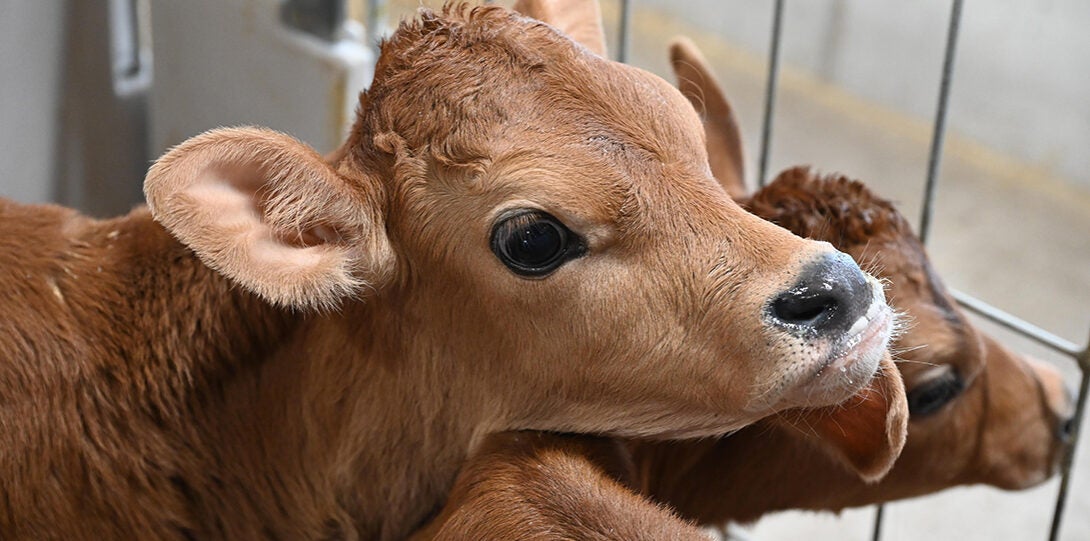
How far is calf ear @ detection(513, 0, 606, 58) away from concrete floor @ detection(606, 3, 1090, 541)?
8.09 ft

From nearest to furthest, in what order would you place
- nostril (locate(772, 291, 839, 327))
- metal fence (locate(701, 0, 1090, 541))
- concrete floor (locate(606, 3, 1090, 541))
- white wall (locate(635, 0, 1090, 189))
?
nostril (locate(772, 291, 839, 327)), metal fence (locate(701, 0, 1090, 541)), concrete floor (locate(606, 3, 1090, 541)), white wall (locate(635, 0, 1090, 189))

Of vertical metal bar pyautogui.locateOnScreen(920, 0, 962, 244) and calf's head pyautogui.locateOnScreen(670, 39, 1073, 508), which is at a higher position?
vertical metal bar pyautogui.locateOnScreen(920, 0, 962, 244)

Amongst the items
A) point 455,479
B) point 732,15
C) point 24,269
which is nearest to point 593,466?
point 455,479

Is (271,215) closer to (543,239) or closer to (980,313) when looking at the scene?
(543,239)

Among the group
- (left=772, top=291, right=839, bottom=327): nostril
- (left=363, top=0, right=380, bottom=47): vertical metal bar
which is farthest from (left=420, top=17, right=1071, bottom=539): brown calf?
(left=363, top=0, right=380, bottom=47): vertical metal bar

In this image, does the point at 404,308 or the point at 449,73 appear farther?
the point at 404,308

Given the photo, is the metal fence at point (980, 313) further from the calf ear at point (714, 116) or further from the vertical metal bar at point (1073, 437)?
the calf ear at point (714, 116)

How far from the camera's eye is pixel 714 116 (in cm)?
250

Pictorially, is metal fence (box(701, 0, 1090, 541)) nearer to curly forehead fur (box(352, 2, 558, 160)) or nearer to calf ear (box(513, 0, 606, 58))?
calf ear (box(513, 0, 606, 58))

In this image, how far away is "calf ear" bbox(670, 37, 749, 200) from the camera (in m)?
2.46

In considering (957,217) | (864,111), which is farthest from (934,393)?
(864,111)

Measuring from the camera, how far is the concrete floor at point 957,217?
4297 millimetres

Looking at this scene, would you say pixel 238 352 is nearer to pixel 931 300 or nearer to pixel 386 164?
pixel 386 164

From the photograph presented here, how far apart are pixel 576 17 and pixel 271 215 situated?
2.37ft
